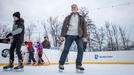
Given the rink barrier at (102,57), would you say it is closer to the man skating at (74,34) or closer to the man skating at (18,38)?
the man skating at (18,38)

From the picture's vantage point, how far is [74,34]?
486cm

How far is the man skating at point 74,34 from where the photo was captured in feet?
15.9

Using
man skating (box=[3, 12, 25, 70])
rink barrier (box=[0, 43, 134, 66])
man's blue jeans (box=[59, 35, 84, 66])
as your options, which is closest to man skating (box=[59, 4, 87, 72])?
man's blue jeans (box=[59, 35, 84, 66])

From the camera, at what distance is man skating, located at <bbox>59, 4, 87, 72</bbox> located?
4840 mm

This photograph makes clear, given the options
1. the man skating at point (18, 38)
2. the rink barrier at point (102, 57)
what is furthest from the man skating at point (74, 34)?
the rink barrier at point (102, 57)

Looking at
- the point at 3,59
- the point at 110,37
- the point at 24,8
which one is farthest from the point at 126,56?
the point at 110,37

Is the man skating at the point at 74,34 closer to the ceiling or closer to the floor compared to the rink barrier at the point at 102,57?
closer to the ceiling

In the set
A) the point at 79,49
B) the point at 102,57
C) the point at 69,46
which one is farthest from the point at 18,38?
the point at 102,57

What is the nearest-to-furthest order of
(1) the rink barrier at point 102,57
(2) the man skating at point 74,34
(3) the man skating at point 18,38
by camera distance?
(2) the man skating at point 74,34 < (3) the man skating at point 18,38 < (1) the rink barrier at point 102,57

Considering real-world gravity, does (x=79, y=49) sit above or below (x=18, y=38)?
below

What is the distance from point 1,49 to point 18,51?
552 cm

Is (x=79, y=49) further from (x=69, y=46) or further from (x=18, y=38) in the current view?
(x=18, y=38)

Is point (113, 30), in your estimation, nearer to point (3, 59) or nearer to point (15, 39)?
point (3, 59)

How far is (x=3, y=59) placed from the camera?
10242 mm
